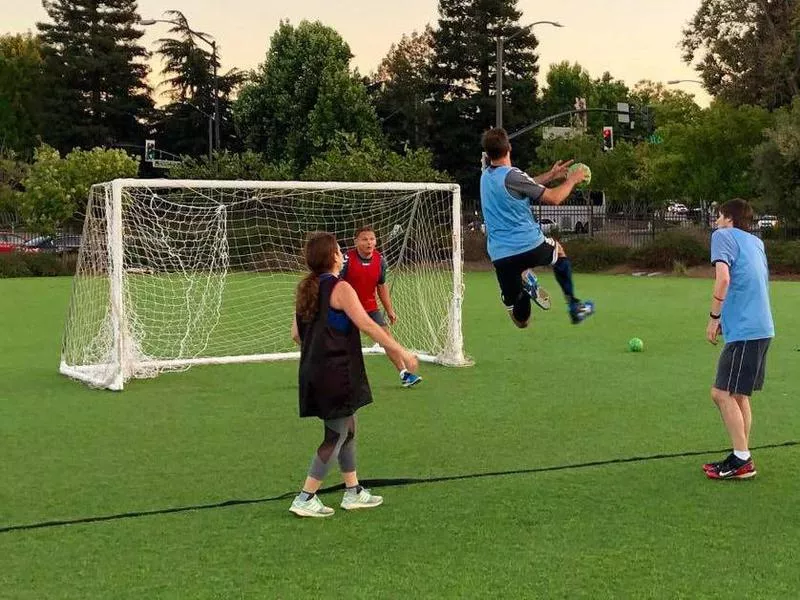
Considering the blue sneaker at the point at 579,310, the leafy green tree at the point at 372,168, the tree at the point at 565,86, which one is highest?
the tree at the point at 565,86

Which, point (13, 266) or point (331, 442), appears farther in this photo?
point (13, 266)

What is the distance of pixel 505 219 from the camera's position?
743 centimetres

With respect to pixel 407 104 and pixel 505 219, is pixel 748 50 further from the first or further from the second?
pixel 505 219

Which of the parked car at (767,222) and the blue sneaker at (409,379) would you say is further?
the parked car at (767,222)

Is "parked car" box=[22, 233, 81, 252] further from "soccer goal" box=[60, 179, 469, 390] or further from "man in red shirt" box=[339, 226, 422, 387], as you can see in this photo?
"man in red shirt" box=[339, 226, 422, 387]

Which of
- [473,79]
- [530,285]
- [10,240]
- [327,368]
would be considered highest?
[473,79]

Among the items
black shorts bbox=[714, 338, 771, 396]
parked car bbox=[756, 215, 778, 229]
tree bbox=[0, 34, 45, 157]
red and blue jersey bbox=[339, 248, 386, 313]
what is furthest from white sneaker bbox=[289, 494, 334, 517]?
tree bbox=[0, 34, 45, 157]

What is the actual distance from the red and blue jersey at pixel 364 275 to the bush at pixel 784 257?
2445 centimetres

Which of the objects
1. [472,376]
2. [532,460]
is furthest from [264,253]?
[532,460]

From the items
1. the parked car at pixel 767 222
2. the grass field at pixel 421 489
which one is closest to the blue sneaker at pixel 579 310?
the grass field at pixel 421 489

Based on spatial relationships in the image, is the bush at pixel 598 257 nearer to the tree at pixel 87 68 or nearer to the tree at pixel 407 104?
the tree at pixel 407 104

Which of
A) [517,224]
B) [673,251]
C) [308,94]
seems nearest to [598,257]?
[673,251]

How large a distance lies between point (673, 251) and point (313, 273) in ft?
96.6

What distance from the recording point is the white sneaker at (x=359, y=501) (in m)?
6.23
